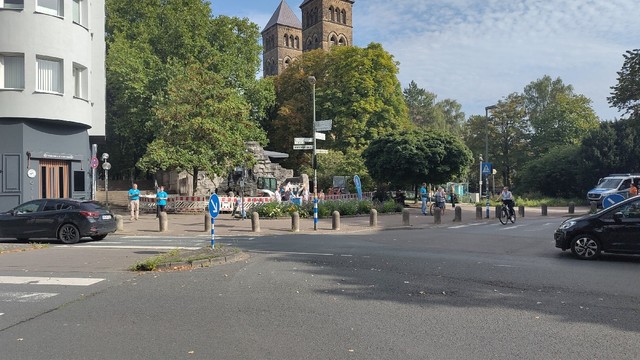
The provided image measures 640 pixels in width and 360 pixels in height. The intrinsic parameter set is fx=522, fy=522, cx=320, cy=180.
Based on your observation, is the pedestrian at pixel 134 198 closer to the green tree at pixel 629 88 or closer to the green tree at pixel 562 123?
the green tree at pixel 629 88

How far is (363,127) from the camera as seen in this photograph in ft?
162

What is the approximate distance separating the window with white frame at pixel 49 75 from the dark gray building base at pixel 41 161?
157cm

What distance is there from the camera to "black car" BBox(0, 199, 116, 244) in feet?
52.0

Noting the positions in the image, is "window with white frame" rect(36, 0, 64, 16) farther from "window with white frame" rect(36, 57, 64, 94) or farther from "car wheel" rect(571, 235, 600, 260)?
"car wheel" rect(571, 235, 600, 260)

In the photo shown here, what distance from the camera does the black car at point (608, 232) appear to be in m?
11.2

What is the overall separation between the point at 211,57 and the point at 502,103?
40.5 meters

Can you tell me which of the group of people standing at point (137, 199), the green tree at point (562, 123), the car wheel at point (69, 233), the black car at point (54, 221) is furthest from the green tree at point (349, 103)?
the car wheel at point (69, 233)

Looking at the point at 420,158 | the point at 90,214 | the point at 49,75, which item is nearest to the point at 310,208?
the point at 420,158

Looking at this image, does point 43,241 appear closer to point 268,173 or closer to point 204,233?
point 204,233

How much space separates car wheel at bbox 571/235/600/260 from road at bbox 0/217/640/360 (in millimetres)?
272

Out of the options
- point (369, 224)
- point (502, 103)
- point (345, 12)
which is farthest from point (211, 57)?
point (345, 12)

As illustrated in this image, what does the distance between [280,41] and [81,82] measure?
245 ft

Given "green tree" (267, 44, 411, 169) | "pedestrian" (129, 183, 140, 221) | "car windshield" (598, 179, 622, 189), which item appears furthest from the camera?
"green tree" (267, 44, 411, 169)

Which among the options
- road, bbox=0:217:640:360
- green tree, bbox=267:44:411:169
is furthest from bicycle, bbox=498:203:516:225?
green tree, bbox=267:44:411:169
